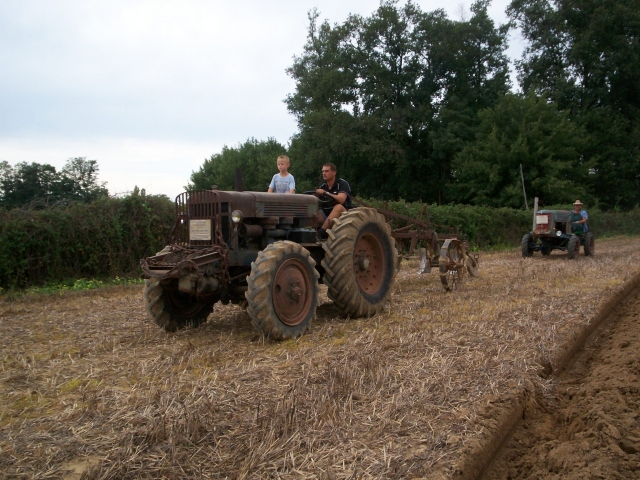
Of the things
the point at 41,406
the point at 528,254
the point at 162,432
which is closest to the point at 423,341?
the point at 162,432

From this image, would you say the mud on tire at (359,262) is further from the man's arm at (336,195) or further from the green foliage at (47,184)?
the green foliage at (47,184)

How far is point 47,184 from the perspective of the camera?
12.6m

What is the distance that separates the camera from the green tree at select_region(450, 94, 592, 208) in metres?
31.3

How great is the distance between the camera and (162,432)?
284cm

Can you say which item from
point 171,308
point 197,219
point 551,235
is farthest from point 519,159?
point 171,308

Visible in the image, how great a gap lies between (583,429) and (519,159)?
102 feet

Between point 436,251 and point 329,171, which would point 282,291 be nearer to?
point 329,171

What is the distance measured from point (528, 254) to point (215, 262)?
12187 mm

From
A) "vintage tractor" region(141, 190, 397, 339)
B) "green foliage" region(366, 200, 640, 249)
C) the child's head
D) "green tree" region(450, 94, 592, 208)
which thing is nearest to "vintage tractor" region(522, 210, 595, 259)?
"green foliage" region(366, 200, 640, 249)

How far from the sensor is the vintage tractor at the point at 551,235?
1494 centimetres

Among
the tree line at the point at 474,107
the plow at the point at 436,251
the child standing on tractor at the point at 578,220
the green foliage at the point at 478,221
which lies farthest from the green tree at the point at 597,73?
the plow at the point at 436,251

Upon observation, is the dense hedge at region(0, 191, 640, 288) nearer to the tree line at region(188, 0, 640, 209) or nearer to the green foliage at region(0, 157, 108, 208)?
the green foliage at region(0, 157, 108, 208)

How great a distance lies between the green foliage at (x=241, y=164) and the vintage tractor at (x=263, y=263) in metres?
43.0

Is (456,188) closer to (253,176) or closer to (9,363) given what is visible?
(253,176)
